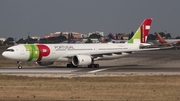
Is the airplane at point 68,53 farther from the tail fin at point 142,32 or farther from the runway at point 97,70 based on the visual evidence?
the runway at point 97,70

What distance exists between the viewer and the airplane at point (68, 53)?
53.5 m

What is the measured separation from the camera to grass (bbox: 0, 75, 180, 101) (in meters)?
25.7

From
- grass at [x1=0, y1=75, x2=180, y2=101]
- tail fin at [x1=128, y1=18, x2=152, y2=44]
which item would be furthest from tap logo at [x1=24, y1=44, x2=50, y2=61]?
grass at [x1=0, y1=75, x2=180, y2=101]

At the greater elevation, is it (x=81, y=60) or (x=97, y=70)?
(x=81, y=60)

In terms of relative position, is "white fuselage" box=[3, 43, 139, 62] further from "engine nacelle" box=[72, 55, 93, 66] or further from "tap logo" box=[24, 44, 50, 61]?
"engine nacelle" box=[72, 55, 93, 66]

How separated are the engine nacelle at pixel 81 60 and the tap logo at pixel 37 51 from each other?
331 cm

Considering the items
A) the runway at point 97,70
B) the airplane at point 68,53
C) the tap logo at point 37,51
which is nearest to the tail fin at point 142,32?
the airplane at point 68,53

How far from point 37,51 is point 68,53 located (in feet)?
14.6

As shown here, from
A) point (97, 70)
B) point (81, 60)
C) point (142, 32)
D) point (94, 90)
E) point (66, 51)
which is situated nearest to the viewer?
point (94, 90)

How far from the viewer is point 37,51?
176 ft

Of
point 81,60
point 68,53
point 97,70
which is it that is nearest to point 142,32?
point 68,53

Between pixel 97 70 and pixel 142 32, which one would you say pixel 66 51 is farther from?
pixel 142 32

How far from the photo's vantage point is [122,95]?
26.7 meters

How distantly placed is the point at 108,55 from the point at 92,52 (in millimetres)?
2125
